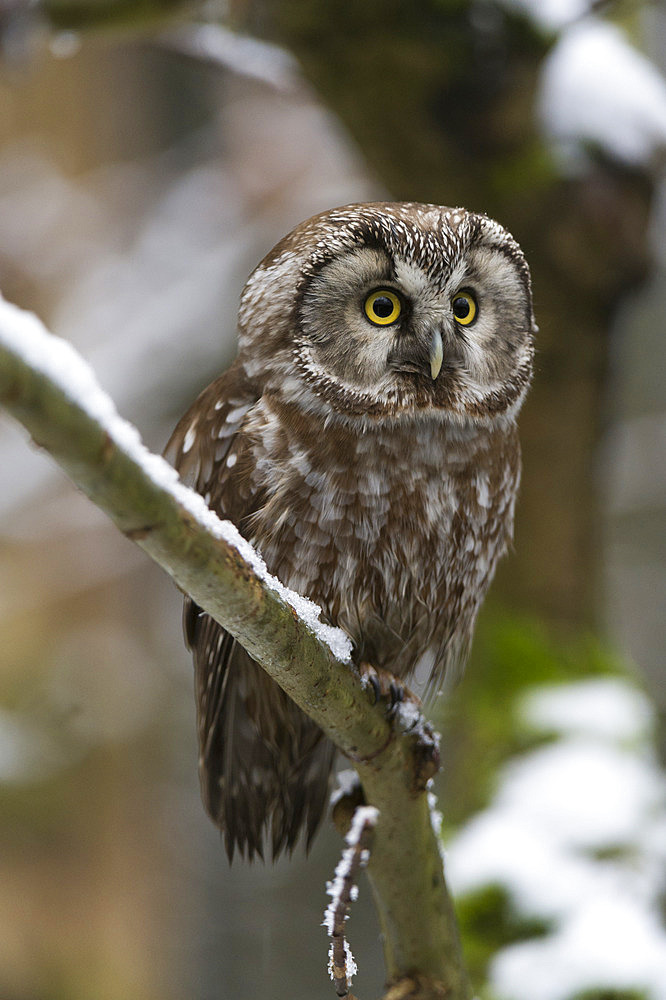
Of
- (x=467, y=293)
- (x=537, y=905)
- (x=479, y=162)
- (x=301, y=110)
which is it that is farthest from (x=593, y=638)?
(x=301, y=110)

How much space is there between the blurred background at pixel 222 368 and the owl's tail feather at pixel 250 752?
2.53 feet

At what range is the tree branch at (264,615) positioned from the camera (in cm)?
90

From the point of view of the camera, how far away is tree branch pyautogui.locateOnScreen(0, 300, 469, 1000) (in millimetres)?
896

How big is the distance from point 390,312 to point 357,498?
0.34 m

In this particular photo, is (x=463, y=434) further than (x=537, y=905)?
No

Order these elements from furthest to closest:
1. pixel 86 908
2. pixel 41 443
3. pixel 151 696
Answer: pixel 151 696 < pixel 86 908 < pixel 41 443

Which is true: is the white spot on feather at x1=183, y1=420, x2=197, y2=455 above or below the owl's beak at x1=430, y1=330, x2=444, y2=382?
above

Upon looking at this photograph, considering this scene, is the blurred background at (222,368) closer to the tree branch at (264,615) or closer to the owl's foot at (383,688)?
the tree branch at (264,615)

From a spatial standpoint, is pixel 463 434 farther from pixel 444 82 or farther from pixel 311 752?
pixel 444 82

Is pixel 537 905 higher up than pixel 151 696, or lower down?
lower down

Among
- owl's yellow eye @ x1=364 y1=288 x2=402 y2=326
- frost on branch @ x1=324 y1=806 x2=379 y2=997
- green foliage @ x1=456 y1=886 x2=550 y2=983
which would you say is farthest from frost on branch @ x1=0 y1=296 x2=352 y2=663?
green foliage @ x1=456 y1=886 x2=550 y2=983

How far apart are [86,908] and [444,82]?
5.13 metres

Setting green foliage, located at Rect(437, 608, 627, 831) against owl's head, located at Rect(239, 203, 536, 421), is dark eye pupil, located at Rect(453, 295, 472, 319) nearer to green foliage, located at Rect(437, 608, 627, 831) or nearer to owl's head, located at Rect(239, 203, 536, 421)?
owl's head, located at Rect(239, 203, 536, 421)

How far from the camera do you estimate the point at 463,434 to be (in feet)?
6.23
